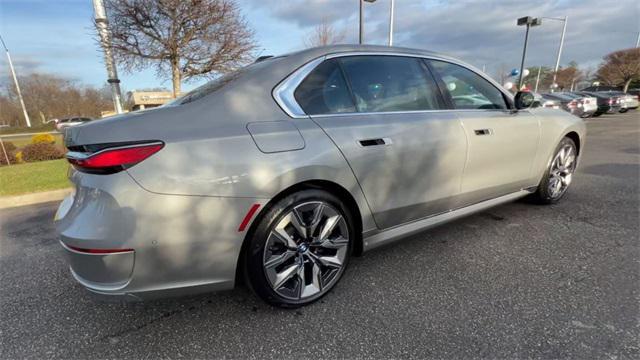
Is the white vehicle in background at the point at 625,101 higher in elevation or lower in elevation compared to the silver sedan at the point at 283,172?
lower

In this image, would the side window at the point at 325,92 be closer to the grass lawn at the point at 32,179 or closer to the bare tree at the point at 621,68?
the grass lawn at the point at 32,179

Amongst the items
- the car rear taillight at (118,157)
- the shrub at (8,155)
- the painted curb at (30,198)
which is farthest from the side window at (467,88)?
the shrub at (8,155)

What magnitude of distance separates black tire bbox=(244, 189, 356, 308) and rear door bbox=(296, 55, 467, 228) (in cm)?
27

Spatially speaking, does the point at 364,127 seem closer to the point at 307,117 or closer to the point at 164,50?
the point at 307,117

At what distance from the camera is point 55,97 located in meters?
42.2

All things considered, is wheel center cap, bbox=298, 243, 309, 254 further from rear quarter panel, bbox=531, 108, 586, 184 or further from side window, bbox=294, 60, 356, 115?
rear quarter panel, bbox=531, 108, 586, 184

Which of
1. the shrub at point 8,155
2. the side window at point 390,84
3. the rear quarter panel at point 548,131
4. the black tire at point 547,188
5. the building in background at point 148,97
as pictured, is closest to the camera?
the side window at point 390,84

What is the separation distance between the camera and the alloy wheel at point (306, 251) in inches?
78.5

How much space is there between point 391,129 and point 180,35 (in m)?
8.77

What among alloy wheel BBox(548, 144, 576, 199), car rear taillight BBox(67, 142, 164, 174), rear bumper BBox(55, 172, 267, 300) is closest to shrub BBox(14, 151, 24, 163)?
rear bumper BBox(55, 172, 267, 300)

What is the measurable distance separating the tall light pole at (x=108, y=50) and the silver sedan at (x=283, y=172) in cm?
590

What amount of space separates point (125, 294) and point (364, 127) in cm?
167

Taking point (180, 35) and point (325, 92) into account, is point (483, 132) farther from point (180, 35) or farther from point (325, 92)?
point (180, 35)

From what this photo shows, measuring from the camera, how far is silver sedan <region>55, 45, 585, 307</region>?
160 cm
